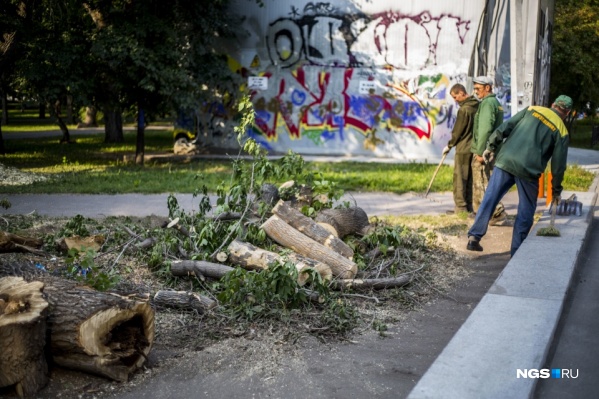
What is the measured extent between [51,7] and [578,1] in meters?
22.6

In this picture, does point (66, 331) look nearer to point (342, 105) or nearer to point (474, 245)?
point (474, 245)

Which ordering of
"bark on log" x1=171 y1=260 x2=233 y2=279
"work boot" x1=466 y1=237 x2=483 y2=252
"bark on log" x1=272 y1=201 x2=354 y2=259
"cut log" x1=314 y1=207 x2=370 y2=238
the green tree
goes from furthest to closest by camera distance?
the green tree < "work boot" x1=466 y1=237 x2=483 y2=252 < "cut log" x1=314 y1=207 x2=370 y2=238 < "bark on log" x1=272 y1=201 x2=354 y2=259 < "bark on log" x1=171 y1=260 x2=233 y2=279

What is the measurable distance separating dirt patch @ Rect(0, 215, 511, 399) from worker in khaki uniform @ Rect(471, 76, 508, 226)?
3013 millimetres

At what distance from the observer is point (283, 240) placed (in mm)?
7418

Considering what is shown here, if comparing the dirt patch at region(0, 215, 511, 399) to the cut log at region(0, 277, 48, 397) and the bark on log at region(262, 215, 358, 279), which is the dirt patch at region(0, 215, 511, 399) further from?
the bark on log at region(262, 215, 358, 279)

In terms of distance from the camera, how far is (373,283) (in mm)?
6965

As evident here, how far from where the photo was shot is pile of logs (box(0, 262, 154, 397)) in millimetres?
4543

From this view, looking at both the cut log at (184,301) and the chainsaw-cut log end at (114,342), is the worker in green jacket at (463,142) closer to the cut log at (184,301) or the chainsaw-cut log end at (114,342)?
the cut log at (184,301)

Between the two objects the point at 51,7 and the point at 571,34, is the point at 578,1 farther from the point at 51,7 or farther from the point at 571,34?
the point at 51,7

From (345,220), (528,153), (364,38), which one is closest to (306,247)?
(345,220)

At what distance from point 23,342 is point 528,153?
5511mm

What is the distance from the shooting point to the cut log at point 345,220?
825 centimetres

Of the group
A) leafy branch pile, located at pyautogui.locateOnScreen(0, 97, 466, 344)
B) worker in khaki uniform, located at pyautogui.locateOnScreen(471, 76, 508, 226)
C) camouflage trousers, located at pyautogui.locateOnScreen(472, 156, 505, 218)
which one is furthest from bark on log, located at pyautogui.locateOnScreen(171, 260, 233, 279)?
camouflage trousers, located at pyautogui.locateOnScreen(472, 156, 505, 218)

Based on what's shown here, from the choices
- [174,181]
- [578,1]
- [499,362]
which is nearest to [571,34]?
[578,1]
